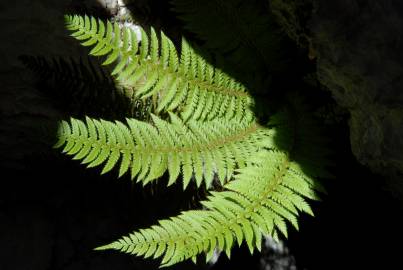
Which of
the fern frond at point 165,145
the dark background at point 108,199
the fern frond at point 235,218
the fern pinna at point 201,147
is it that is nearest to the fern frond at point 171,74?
the fern pinna at point 201,147

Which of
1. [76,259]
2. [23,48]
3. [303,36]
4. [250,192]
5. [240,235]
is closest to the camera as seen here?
[240,235]

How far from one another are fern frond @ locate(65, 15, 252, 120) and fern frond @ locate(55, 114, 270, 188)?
153 mm

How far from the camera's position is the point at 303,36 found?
2.70 meters

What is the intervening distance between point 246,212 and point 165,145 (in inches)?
22.5

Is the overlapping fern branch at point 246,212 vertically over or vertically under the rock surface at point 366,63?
under

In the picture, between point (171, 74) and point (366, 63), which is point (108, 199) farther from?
point (366, 63)

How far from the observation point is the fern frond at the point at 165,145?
7.98ft

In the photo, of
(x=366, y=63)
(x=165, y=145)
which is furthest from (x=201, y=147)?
(x=366, y=63)

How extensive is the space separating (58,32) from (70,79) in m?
0.39

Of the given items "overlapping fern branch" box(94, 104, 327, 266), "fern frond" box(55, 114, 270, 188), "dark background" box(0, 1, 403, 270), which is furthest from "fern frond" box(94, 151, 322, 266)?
"dark background" box(0, 1, 403, 270)

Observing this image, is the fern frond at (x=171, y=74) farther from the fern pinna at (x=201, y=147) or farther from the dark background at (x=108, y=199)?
the dark background at (x=108, y=199)

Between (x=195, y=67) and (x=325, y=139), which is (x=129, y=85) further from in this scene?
(x=325, y=139)

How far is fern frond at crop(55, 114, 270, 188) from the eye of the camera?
2.43 metres

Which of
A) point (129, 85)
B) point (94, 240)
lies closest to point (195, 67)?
point (129, 85)
